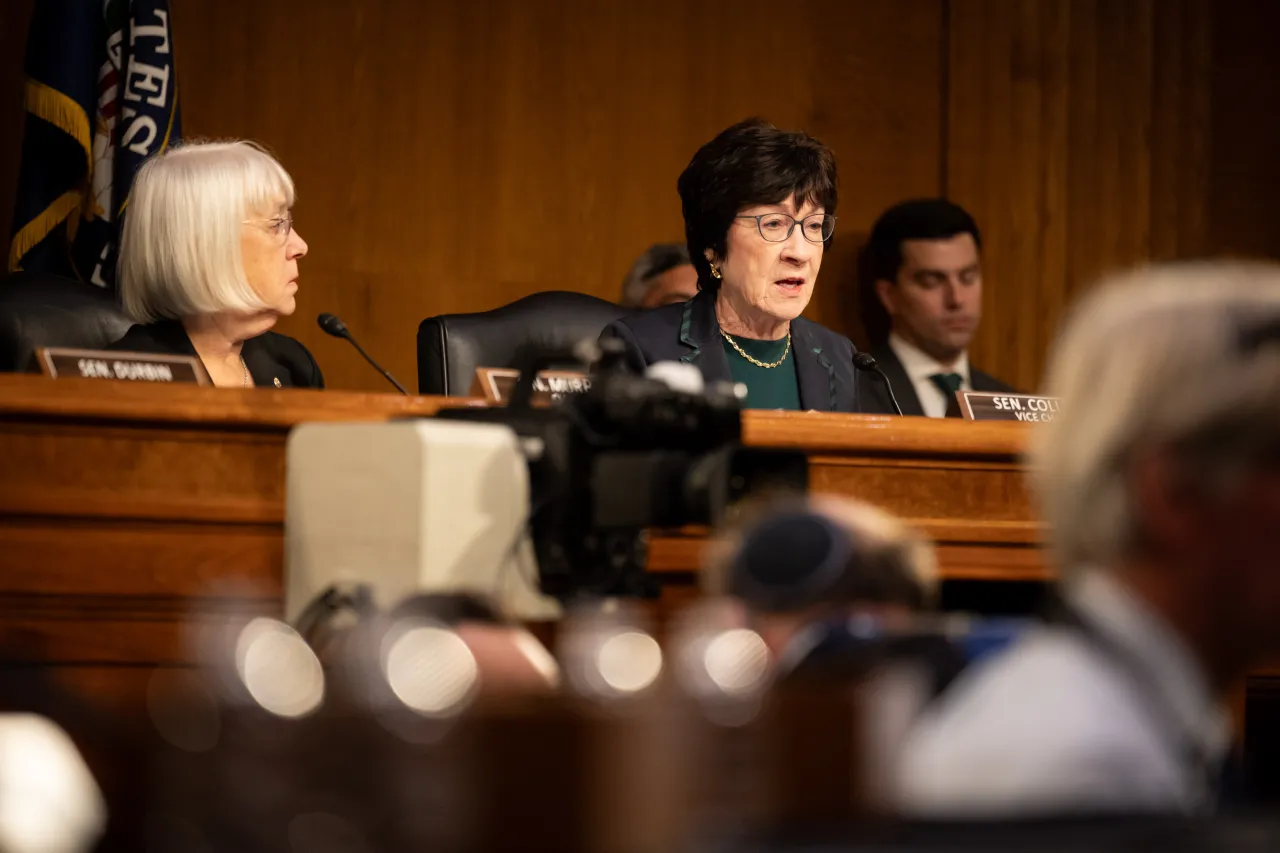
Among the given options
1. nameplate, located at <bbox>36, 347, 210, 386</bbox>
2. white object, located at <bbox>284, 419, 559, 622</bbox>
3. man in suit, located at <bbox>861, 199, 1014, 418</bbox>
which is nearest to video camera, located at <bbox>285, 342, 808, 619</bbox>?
white object, located at <bbox>284, 419, 559, 622</bbox>

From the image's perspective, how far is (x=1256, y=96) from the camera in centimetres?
573

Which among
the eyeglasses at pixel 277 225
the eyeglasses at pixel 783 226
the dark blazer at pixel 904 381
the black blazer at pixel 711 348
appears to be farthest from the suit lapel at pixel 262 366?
the dark blazer at pixel 904 381

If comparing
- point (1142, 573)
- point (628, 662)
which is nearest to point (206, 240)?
point (628, 662)

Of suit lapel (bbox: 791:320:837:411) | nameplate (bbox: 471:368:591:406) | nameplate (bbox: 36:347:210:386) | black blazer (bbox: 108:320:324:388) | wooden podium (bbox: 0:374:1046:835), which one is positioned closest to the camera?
wooden podium (bbox: 0:374:1046:835)

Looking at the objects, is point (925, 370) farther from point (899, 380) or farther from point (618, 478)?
point (618, 478)

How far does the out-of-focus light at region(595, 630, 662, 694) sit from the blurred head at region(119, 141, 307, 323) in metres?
2.32

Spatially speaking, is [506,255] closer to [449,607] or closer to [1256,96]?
[1256,96]

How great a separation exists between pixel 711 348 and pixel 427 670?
2.30m

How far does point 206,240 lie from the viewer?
3.18 meters

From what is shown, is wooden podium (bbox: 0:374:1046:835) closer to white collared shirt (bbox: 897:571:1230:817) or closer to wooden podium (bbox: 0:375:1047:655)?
wooden podium (bbox: 0:375:1047:655)

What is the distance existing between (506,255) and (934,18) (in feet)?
5.27

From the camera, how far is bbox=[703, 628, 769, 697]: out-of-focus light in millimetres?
958

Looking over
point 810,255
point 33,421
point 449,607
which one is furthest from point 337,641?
point 810,255

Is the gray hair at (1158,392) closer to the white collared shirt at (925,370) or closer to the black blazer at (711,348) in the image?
the black blazer at (711,348)
